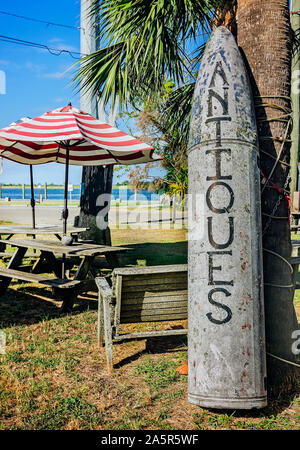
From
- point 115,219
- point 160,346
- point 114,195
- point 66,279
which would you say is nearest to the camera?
point 160,346

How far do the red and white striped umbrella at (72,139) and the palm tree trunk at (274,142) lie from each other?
2599 millimetres

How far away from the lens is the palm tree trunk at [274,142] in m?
3.04

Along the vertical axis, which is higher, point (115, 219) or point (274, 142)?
point (274, 142)

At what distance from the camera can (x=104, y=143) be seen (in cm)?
539

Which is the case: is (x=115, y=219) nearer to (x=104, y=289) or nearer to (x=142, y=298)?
(x=104, y=289)

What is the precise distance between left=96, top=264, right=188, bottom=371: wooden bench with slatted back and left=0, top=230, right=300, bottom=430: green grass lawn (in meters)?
0.30

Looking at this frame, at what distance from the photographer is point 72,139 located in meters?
4.96

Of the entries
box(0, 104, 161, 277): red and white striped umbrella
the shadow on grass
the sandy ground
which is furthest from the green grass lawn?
the sandy ground

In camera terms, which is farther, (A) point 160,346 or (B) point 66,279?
(B) point 66,279

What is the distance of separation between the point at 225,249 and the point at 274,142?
1.07m

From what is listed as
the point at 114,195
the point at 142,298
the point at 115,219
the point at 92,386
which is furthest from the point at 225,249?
the point at 114,195

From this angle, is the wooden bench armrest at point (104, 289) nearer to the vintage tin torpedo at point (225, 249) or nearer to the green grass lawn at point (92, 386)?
the green grass lawn at point (92, 386)

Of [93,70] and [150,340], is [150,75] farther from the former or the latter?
[150,340]

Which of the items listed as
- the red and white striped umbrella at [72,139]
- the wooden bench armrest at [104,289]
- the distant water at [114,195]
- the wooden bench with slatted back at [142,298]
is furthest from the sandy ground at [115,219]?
the wooden bench with slatted back at [142,298]
